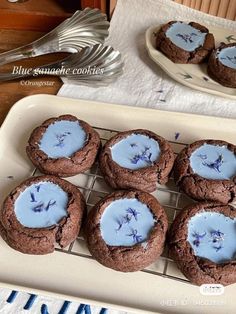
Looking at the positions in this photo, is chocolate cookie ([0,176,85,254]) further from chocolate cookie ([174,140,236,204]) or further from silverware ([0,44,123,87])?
silverware ([0,44,123,87])

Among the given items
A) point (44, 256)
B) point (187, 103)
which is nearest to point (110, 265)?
point (44, 256)

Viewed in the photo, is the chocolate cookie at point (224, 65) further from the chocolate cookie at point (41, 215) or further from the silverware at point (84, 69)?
the chocolate cookie at point (41, 215)

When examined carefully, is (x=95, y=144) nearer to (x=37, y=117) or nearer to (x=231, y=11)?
(x=37, y=117)

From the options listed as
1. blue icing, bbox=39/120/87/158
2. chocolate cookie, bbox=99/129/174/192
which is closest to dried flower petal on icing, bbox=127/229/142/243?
chocolate cookie, bbox=99/129/174/192

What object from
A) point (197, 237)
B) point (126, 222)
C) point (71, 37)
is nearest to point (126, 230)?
point (126, 222)

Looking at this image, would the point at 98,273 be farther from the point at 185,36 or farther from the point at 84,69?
the point at 185,36
